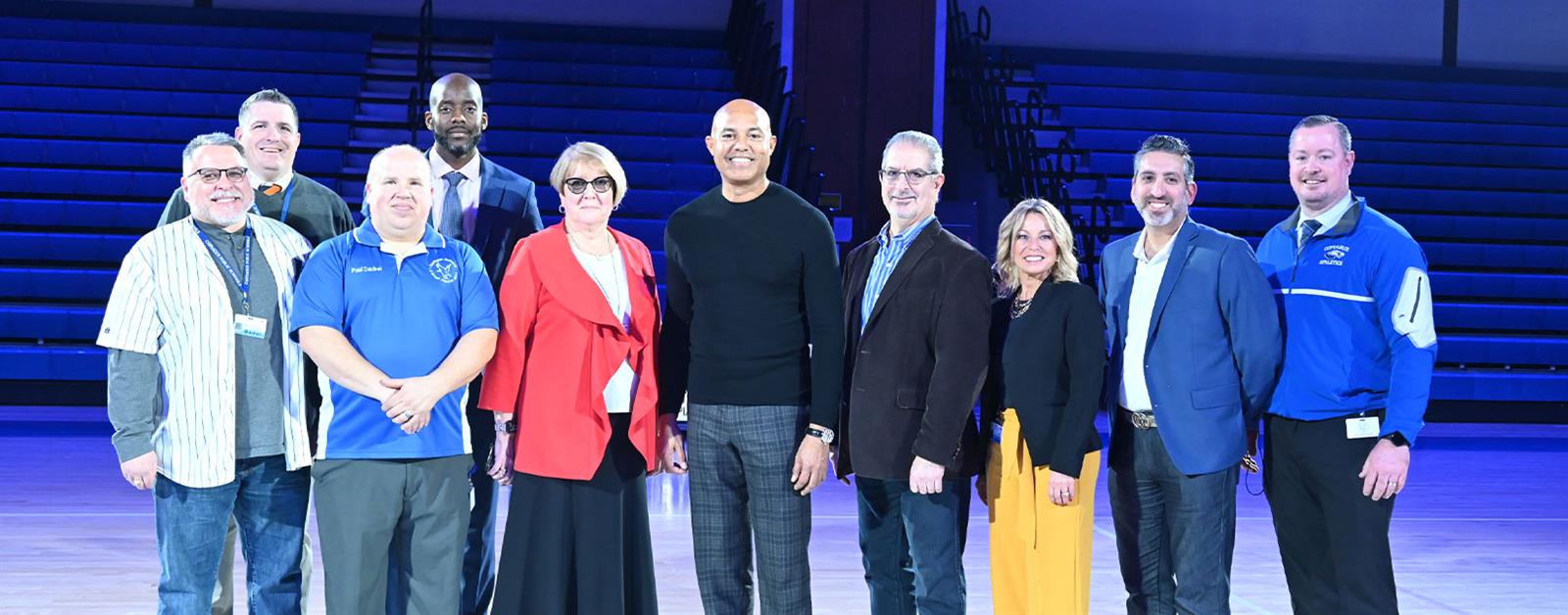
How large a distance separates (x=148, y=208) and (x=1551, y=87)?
1257cm

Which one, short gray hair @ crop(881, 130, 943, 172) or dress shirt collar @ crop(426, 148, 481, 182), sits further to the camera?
dress shirt collar @ crop(426, 148, 481, 182)

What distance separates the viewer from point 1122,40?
13.0 meters

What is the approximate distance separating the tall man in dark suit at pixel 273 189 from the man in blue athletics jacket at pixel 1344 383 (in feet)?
7.86

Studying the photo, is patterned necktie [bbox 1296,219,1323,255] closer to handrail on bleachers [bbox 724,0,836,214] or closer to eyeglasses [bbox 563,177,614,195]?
eyeglasses [bbox 563,177,614,195]

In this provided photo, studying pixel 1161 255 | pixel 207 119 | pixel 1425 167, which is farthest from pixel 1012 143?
pixel 1161 255

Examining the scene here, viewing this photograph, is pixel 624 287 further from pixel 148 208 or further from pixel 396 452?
pixel 148 208

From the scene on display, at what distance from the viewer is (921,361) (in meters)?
3.17

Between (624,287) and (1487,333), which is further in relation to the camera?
(1487,333)

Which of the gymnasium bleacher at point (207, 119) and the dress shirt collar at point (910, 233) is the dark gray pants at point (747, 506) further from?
the gymnasium bleacher at point (207, 119)

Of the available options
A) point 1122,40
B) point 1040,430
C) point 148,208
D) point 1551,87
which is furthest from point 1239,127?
point 1040,430

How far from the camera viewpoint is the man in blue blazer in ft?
10.4

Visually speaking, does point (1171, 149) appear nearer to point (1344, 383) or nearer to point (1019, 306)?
point (1019, 306)

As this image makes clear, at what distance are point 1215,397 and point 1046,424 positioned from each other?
402 millimetres

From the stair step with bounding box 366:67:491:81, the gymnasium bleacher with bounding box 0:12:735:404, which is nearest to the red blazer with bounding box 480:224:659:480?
the gymnasium bleacher with bounding box 0:12:735:404
